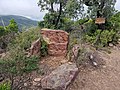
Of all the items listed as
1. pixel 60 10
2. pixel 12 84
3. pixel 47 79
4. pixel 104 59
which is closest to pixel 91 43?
pixel 104 59

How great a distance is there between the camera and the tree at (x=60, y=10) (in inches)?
367

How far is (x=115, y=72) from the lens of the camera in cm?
673

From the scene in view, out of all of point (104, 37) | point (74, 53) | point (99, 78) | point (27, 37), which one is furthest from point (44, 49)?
point (104, 37)

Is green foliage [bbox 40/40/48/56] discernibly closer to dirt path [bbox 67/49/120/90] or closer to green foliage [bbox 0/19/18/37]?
dirt path [bbox 67/49/120/90]

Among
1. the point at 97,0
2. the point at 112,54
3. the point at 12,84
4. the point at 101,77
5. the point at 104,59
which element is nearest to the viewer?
the point at 12,84

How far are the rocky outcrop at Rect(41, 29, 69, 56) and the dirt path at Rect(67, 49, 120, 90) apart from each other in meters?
1.13

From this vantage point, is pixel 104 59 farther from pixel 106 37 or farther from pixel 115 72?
pixel 106 37

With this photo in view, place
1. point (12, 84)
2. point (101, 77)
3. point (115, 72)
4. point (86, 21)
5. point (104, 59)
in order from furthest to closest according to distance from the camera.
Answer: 1. point (86, 21)
2. point (104, 59)
3. point (115, 72)
4. point (101, 77)
5. point (12, 84)

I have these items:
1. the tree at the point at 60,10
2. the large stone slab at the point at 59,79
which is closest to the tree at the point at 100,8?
the tree at the point at 60,10

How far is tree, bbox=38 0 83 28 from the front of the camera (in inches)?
367

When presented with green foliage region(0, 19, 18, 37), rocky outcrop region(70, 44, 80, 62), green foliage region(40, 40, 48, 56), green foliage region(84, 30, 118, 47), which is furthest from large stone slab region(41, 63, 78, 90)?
green foliage region(0, 19, 18, 37)

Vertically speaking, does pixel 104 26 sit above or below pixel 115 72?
above

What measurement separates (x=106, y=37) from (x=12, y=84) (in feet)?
16.4

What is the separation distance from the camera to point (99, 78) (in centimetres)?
622
